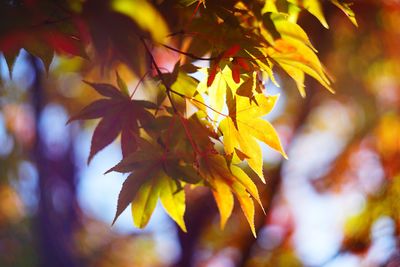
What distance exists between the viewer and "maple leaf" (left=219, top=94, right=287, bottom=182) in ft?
2.64

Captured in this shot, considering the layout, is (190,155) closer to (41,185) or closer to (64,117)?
(41,185)

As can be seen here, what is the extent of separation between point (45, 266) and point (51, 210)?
0.25 m

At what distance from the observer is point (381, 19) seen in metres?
2.54

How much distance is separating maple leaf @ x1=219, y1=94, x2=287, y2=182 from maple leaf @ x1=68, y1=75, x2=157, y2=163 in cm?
14

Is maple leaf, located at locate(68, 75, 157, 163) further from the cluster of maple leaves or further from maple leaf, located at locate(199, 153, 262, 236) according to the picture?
maple leaf, located at locate(199, 153, 262, 236)

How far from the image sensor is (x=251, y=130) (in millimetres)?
819

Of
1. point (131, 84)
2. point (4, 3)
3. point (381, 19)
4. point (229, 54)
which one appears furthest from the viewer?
point (131, 84)

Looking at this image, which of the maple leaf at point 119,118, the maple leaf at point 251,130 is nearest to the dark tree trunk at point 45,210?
the maple leaf at point 119,118

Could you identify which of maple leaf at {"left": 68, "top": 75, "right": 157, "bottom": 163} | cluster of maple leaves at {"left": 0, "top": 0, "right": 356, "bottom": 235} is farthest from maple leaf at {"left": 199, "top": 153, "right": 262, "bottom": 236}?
maple leaf at {"left": 68, "top": 75, "right": 157, "bottom": 163}

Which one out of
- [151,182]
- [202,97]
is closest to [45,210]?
[151,182]

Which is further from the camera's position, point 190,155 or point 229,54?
point 190,155

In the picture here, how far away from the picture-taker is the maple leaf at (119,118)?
33.8 inches

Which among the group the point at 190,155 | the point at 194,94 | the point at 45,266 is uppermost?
the point at 194,94

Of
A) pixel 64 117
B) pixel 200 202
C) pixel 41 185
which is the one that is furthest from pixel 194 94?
pixel 64 117
